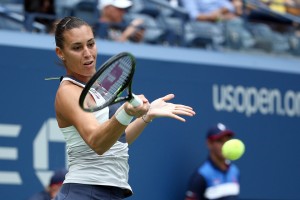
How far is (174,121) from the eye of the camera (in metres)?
8.12

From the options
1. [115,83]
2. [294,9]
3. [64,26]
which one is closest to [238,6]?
[294,9]

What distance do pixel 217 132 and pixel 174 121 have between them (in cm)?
51

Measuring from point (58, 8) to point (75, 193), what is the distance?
4.42 m

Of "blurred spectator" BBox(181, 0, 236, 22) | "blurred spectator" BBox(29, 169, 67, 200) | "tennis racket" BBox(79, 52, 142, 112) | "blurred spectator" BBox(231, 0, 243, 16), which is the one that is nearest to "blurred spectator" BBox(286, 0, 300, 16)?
"blurred spectator" BBox(231, 0, 243, 16)

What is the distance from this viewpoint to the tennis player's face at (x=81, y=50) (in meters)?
3.89

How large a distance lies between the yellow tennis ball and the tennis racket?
3760 mm

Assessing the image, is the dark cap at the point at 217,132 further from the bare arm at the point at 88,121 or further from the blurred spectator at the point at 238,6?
the bare arm at the point at 88,121

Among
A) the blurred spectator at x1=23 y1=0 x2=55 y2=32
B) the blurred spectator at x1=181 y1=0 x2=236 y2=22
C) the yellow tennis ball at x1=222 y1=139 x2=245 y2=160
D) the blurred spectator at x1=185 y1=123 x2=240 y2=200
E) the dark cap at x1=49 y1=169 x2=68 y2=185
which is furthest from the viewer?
the blurred spectator at x1=181 y1=0 x2=236 y2=22

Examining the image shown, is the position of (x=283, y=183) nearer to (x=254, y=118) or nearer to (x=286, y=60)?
(x=254, y=118)

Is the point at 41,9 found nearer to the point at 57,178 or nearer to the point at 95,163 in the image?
the point at 57,178

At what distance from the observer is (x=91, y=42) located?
3.92 metres

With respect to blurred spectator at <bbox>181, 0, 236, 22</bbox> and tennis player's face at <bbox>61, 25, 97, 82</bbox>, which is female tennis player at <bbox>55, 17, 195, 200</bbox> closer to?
tennis player's face at <bbox>61, 25, 97, 82</bbox>

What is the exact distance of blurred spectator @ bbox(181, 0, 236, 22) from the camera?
30.9 ft

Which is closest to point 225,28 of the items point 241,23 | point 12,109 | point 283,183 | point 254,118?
point 241,23
